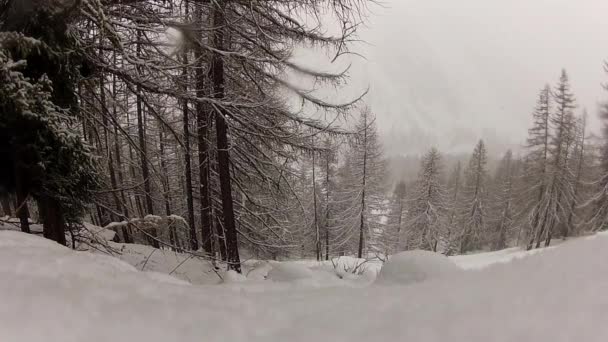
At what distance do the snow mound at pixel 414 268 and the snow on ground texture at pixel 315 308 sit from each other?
1.70ft

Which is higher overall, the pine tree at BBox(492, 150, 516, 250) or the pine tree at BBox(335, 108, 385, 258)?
the pine tree at BBox(335, 108, 385, 258)

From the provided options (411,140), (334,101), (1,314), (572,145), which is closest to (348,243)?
(572,145)

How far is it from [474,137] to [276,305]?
19294cm

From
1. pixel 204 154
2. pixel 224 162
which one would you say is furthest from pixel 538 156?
pixel 224 162

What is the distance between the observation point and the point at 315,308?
2.03 meters

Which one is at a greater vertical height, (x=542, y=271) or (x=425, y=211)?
(x=542, y=271)

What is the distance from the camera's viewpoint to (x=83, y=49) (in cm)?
424

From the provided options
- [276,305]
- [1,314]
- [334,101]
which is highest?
[334,101]

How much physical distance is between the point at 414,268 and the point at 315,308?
131 centimetres

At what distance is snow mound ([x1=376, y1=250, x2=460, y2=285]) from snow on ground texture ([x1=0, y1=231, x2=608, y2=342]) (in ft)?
1.70

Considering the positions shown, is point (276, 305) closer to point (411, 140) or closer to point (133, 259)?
point (133, 259)

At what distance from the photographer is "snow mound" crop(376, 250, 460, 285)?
2898 millimetres

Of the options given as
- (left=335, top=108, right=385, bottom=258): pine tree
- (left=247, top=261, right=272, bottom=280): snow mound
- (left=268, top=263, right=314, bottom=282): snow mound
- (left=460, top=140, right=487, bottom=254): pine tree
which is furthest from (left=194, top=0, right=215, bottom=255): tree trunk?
(left=460, top=140, right=487, bottom=254): pine tree

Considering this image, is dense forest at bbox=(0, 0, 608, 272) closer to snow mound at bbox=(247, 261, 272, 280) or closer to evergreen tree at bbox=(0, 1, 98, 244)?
evergreen tree at bbox=(0, 1, 98, 244)
